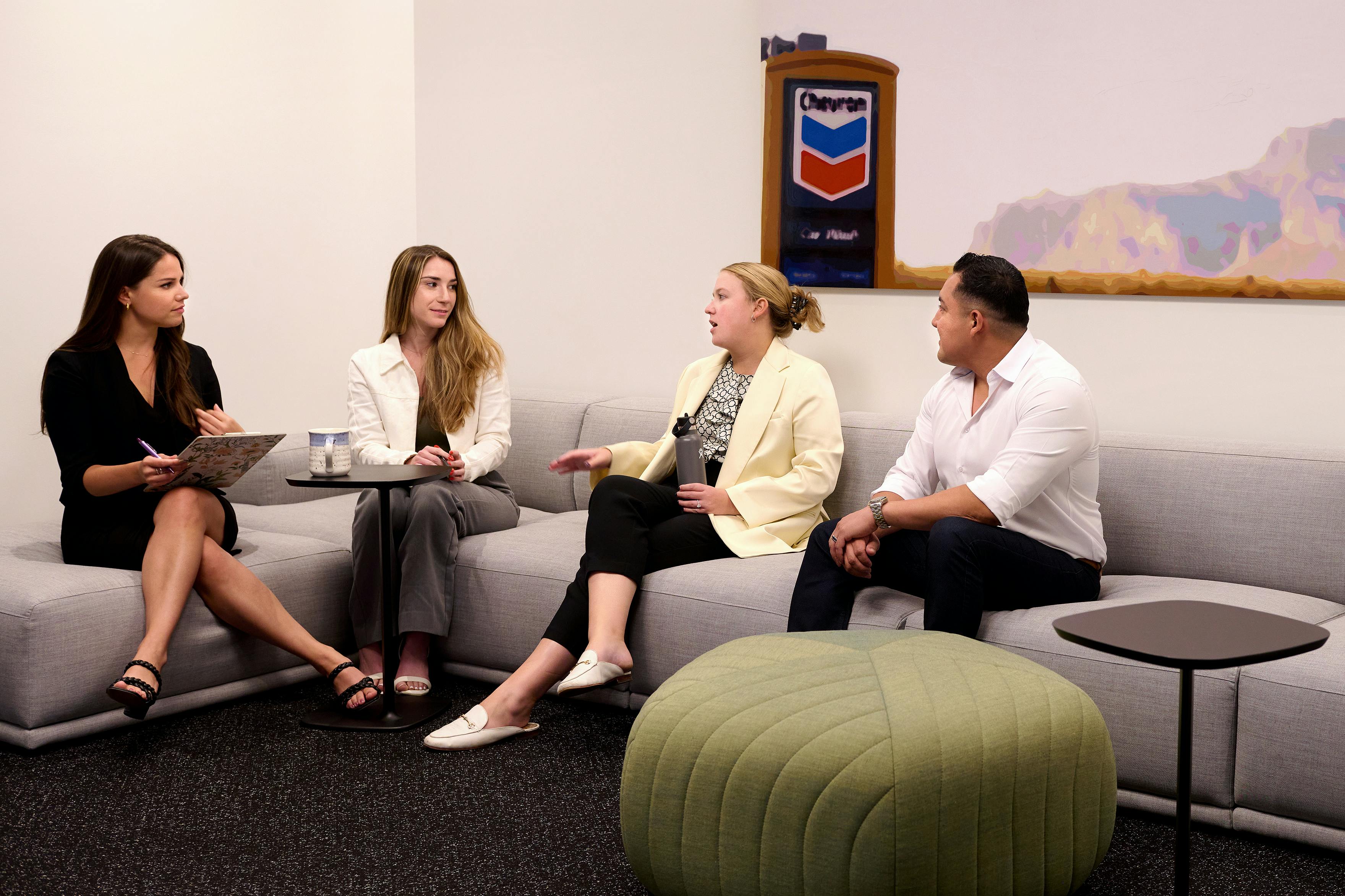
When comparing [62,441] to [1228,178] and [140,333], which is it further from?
[1228,178]

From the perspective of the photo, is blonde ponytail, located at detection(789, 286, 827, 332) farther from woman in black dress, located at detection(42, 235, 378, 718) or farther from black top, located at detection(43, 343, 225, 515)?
black top, located at detection(43, 343, 225, 515)

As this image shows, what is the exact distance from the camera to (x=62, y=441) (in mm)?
3270

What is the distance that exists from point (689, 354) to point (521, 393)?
62cm

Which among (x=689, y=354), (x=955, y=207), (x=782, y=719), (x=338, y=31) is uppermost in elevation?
(x=338, y=31)

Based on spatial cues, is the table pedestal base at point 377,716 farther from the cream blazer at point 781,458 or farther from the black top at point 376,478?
the cream blazer at point 781,458

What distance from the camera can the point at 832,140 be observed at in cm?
392

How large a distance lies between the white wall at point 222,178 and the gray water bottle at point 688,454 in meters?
2.16

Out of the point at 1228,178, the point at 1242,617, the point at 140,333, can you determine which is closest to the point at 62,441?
the point at 140,333

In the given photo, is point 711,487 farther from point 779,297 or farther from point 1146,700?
point 1146,700

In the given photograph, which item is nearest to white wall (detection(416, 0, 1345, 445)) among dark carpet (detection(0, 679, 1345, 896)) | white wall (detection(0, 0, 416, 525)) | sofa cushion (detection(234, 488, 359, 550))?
white wall (detection(0, 0, 416, 525))

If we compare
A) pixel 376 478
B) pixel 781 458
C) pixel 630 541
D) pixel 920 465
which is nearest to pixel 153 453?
pixel 376 478

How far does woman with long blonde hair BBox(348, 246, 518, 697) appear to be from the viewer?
3.42 m

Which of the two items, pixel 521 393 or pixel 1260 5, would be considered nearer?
pixel 1260 5

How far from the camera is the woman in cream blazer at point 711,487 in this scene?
3018 millimetres
